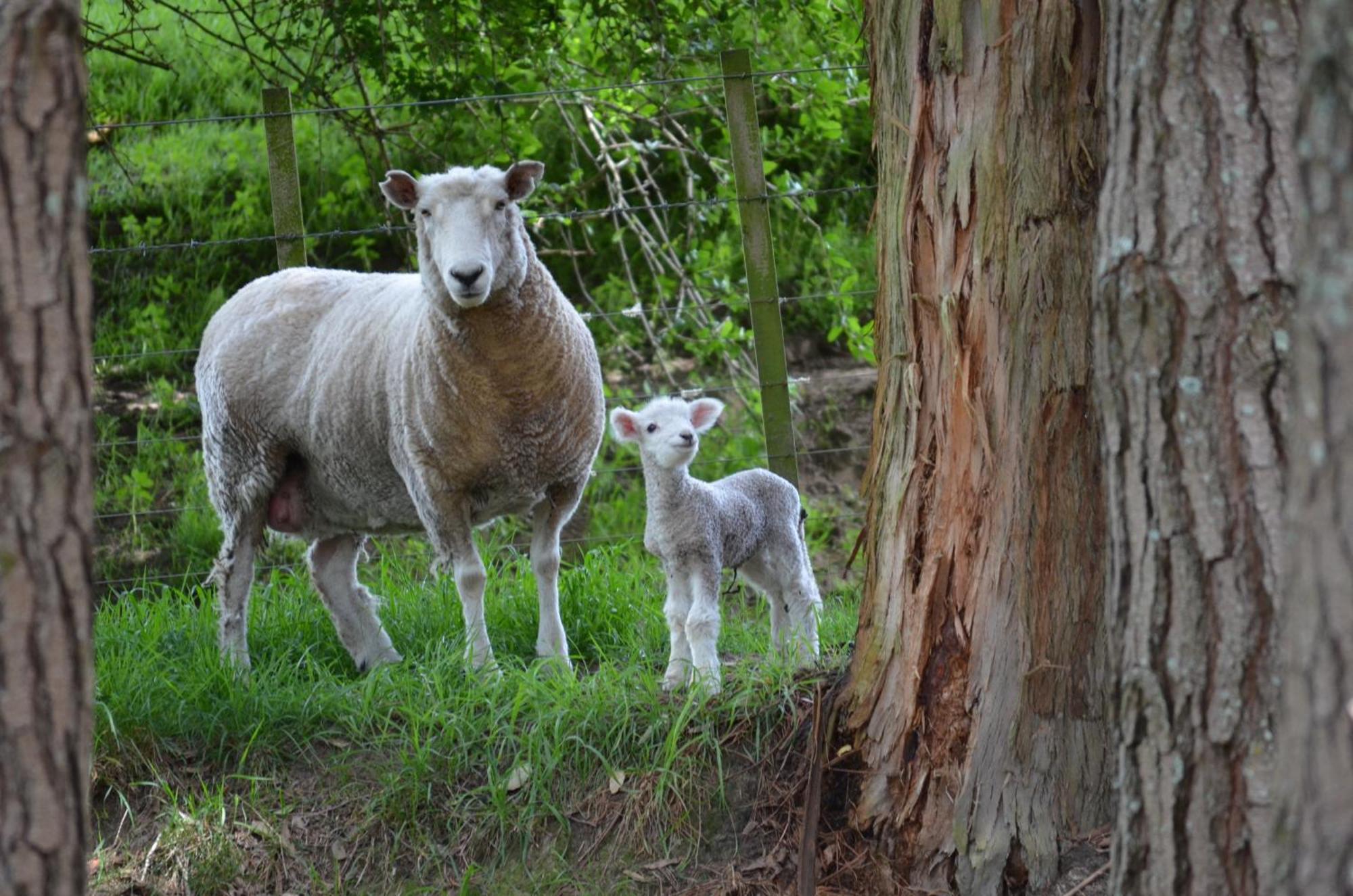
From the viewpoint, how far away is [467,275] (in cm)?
515

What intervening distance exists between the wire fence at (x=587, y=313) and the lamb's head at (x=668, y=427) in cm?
156

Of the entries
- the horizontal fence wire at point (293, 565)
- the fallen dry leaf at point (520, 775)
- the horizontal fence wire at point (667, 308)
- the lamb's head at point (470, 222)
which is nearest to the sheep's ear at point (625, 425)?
the lamb's head at point (470, 222)

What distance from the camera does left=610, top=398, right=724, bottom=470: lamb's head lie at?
16.0 feet

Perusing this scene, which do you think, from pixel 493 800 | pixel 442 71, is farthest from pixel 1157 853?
pixel 442 71

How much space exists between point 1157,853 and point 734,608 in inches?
174

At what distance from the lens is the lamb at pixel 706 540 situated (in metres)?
4.80

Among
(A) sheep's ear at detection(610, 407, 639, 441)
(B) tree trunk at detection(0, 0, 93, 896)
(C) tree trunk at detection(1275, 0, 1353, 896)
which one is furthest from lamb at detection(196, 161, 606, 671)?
(C) tree trunk at detection(1275, 0, 1353, 896)

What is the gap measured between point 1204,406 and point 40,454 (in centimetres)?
178

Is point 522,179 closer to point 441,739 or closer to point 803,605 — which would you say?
point 803,605

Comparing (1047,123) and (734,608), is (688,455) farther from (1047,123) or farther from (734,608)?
(734,608)

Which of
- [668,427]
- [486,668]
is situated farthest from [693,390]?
[486,668]

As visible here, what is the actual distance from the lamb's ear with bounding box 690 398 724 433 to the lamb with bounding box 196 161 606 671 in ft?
1.91

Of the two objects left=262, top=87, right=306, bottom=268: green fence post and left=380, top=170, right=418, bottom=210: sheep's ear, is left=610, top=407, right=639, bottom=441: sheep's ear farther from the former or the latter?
left=262, top=87, right=306, bottom=268: green fence post

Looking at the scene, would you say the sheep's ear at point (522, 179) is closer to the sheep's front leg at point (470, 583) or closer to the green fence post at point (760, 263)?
the sheep's front leg at point (470, 583)
